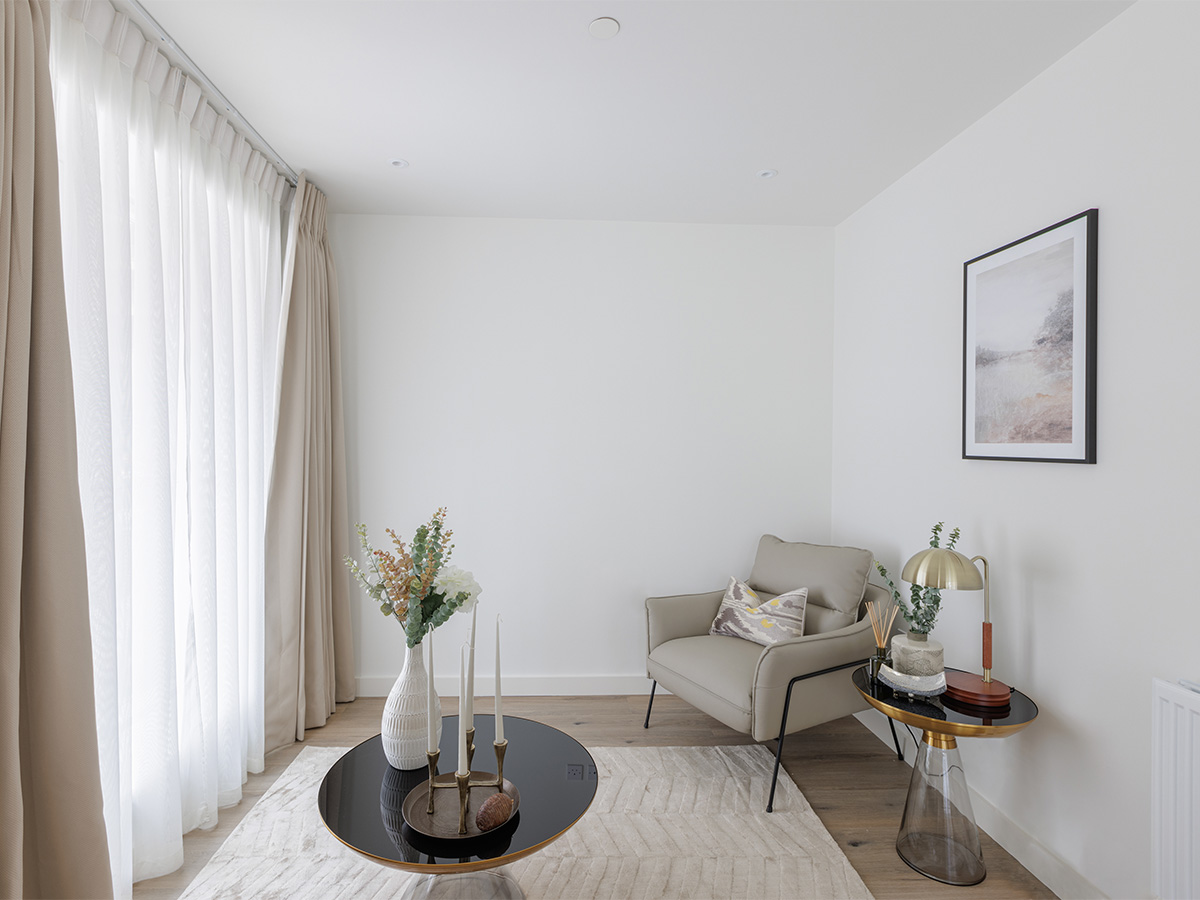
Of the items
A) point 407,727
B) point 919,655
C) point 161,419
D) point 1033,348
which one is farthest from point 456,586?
point 1033,348

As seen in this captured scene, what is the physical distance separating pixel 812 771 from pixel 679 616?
910 millimetres

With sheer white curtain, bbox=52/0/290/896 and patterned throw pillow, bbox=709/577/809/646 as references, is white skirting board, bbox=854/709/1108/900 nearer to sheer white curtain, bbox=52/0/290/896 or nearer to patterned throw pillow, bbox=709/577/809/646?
patterned throw pillow, bbox=709/577/809/646

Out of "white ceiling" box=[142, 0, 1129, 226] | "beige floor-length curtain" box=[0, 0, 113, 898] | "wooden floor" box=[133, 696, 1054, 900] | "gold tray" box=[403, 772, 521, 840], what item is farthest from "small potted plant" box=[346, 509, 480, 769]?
"white ceiling" box=[142, 0, 1129, 226]

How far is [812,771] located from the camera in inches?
113

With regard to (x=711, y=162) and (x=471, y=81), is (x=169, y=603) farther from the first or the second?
(x=711, y=162)

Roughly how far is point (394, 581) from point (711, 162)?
7.51 feet

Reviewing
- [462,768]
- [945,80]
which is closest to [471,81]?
[945,80]

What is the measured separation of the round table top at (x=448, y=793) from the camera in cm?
155

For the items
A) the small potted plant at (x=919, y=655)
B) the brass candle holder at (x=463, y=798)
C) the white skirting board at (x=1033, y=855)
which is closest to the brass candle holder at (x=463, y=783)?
the brass candle holder at (x=463, y=798)

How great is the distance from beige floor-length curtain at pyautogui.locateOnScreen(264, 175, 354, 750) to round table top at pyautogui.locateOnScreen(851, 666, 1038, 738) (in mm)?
2520

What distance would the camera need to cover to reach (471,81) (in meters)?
2.29

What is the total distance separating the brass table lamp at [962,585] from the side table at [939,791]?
1.7 inches

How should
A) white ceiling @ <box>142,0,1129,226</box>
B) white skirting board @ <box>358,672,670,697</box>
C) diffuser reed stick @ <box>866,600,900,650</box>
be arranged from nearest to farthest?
white ceiling @ <box>142,0,1129,226</box>, diffuser reed stick @ <box>866,600,900,650</box>, white skirting board @ <box>358,672,670,697</box>

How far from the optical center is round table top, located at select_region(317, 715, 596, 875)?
5.09 feet
